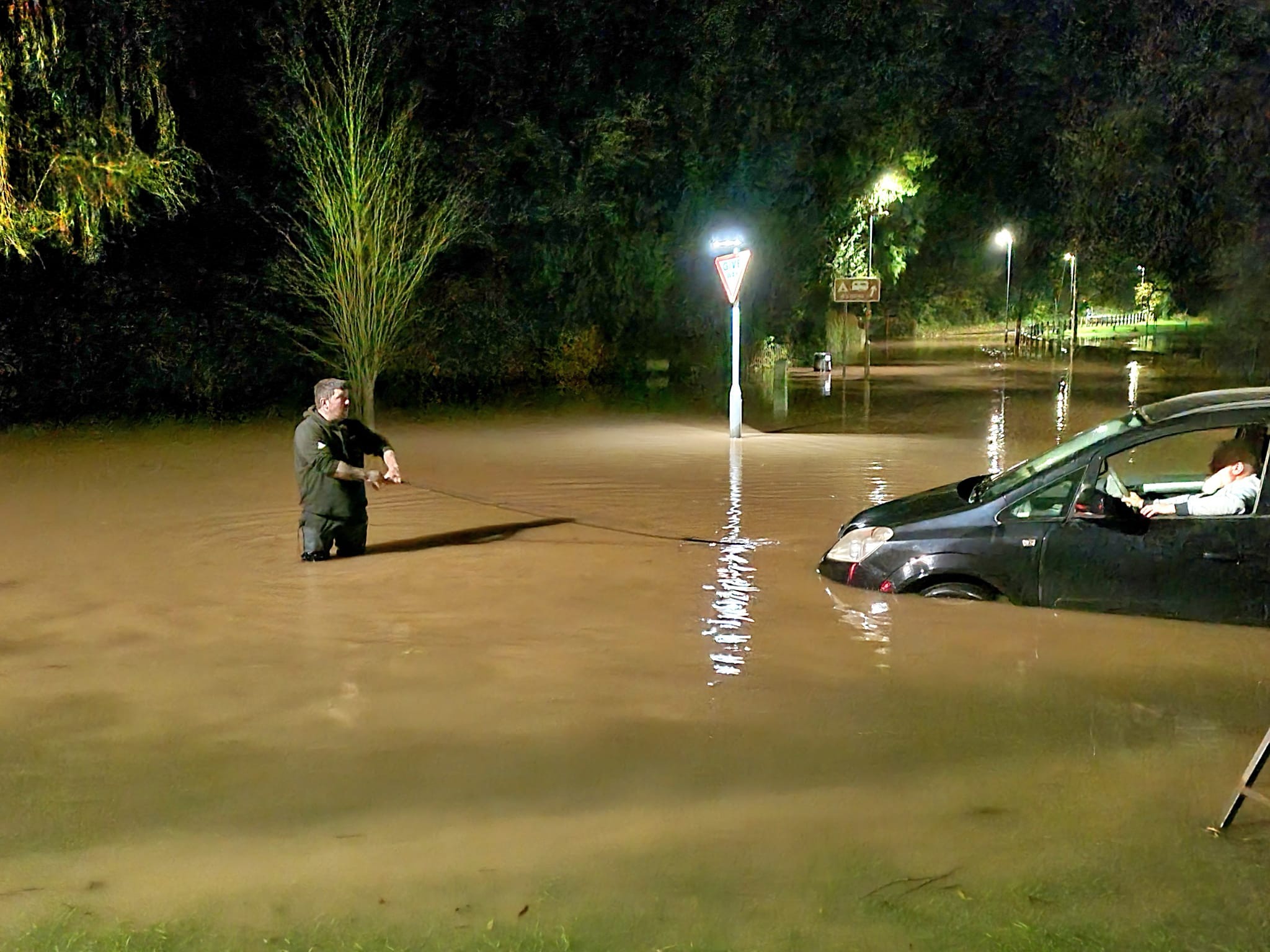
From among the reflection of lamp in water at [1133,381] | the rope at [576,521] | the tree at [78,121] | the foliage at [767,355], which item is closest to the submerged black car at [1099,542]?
the rope at [576,521]

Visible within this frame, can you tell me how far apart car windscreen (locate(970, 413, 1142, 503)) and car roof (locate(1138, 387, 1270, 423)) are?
0.41 ft

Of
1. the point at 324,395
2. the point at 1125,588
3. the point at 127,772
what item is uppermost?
the point at 324,395

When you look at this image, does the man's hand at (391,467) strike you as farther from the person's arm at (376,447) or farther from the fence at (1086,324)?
the fence at (1086,324)

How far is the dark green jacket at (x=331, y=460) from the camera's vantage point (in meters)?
10.9

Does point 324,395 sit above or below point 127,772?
above

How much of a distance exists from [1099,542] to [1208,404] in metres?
1.11

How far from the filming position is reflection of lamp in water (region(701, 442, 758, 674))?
832 centimetres

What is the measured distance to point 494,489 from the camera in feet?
52.9

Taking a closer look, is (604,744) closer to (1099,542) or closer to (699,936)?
(699,936)

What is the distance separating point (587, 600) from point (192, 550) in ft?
13.8

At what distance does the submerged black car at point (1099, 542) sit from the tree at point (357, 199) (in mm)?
17348

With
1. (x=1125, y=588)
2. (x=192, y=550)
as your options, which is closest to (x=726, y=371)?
(x=192, y=550)

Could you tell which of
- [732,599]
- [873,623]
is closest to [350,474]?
[732,599]

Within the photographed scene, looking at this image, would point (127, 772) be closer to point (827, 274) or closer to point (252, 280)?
point (252, 280)
